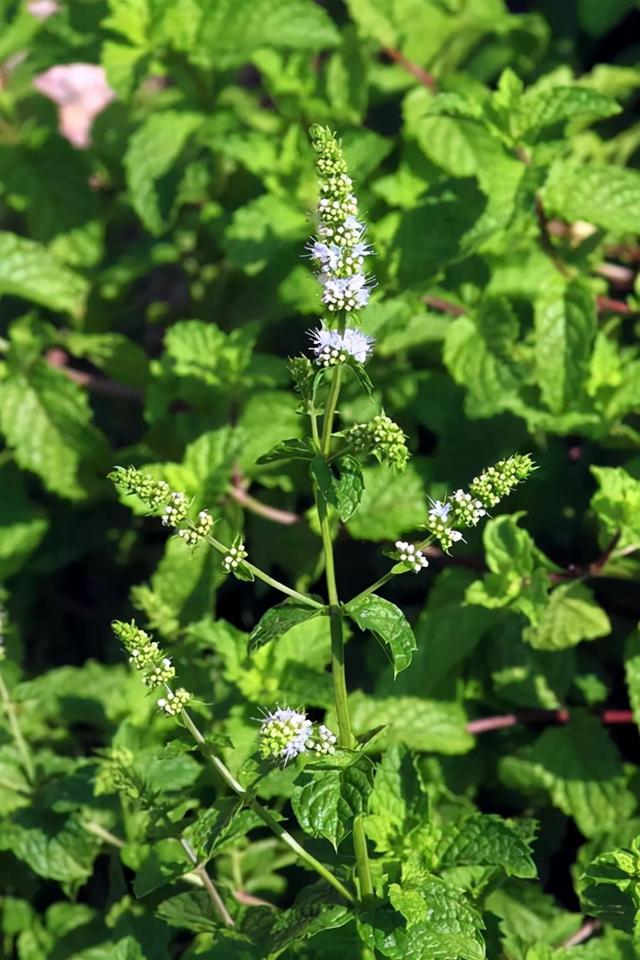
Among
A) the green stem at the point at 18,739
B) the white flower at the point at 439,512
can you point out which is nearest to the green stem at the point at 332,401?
the white flower at the point at 439,512

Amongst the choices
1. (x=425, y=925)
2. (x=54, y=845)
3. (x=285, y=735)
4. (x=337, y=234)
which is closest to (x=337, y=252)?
(x=337, y=234)

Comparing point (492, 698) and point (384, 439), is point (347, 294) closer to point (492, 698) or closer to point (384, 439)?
point (384, 439)

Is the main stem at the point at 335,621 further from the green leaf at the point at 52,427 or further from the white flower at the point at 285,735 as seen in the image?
the green leaf at the point at 52,427

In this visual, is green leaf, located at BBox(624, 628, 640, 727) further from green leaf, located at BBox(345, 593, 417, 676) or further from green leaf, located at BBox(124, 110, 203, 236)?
green leaf, located at BBox(124, 110, 203, 236)

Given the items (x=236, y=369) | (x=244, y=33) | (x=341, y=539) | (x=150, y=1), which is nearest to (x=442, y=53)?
(x=244, y=33)

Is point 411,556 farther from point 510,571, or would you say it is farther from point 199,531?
point 510,571
